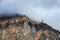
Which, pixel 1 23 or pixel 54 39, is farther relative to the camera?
pixel 54 39

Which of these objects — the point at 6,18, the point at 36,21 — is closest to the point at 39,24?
the point at 36,21

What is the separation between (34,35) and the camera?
136 feet

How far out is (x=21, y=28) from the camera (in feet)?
134

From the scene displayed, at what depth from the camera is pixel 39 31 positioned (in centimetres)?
4166

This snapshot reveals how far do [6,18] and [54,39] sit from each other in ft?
15.9

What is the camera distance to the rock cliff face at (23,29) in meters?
40.1

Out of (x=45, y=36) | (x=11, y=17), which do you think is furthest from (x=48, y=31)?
(x=11, y=17)

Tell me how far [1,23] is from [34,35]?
3250 mm

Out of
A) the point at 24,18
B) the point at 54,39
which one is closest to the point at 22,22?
the point at 24,18

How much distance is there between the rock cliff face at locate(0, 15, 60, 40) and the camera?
4012 centimetres

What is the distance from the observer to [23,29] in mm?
40812

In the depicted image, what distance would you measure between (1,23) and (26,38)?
2482 mm

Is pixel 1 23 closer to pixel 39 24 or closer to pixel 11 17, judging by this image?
pixel 11 17

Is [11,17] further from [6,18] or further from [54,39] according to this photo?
[54,39]
